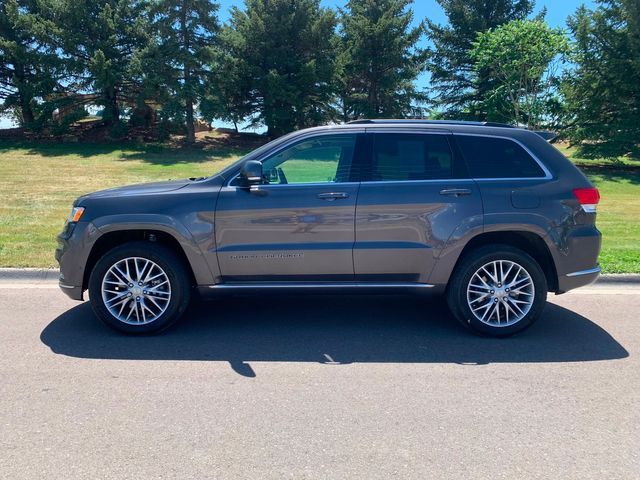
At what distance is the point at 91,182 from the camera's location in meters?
18.4

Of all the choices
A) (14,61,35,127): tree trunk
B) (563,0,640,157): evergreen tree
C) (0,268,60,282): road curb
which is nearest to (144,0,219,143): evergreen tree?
(14,61,35,127): tree trunk

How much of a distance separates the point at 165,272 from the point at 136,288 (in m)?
0.31

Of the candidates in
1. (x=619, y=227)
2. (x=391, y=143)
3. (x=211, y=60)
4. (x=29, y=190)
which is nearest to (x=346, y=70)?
(x=211, y=60)

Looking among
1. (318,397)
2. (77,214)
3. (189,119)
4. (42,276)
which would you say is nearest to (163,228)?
(77,214)

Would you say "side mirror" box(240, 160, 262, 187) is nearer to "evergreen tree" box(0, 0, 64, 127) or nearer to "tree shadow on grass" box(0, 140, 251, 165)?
"tree shadow on grass" box(0, 140, 251, 165)

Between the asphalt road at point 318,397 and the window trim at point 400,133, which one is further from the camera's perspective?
the window trim at point 400,133

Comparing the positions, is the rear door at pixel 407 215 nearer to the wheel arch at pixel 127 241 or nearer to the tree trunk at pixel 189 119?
the wheel arch at pixel 127 241

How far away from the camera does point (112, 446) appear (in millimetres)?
3189

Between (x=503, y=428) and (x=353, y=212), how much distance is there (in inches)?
88.1

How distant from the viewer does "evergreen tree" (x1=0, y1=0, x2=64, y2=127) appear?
93.7 ft

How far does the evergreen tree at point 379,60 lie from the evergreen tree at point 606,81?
33.9 feet

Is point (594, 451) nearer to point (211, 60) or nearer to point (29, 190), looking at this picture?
point (29, 190)

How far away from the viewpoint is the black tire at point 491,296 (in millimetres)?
4977

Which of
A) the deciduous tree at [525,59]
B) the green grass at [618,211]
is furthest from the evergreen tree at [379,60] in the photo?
the green grass at [618,211]
